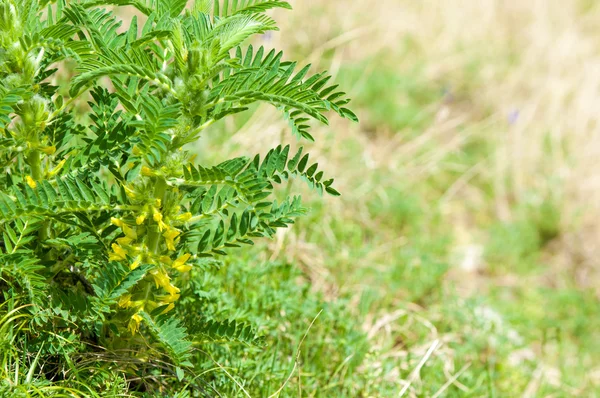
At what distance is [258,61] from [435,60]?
4141 millimetres

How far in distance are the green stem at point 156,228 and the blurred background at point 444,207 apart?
1.79 ft

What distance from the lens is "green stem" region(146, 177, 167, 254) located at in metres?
1.47

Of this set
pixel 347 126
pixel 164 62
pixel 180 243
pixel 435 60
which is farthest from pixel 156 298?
pixel 435 60

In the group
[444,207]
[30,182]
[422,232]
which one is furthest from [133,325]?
[444,207]

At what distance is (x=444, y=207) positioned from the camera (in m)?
4.40

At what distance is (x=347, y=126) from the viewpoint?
4.63 metres

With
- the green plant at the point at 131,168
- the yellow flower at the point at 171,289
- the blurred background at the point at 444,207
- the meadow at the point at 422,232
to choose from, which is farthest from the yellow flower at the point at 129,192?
the blurred background at the point at 444,207

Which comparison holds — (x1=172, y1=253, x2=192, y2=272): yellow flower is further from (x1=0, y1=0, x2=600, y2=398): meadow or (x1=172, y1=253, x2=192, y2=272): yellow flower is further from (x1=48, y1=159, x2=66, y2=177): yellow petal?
(x1=48, y1=159, x2=66, y2=177): yellow petal

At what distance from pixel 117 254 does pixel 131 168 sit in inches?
7.6

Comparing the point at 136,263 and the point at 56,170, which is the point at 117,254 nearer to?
the point at 136,263

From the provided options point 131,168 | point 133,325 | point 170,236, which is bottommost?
point 133,325

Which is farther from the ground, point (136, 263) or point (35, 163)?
point (35, 163)

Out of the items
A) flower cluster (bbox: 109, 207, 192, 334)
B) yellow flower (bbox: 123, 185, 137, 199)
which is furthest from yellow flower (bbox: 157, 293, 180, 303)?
yellow flower (bbox: 123, 185, 137, 199)

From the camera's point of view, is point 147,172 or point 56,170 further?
point 56,170
